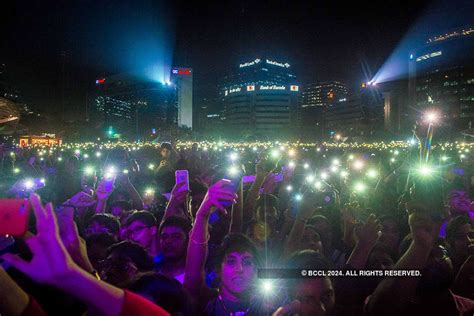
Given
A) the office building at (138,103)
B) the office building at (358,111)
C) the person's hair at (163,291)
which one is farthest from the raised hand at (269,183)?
the office building at (358,111)

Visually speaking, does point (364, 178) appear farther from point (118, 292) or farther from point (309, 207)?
point (118, 292)

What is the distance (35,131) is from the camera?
41500 mm

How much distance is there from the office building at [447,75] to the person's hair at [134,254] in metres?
93.8

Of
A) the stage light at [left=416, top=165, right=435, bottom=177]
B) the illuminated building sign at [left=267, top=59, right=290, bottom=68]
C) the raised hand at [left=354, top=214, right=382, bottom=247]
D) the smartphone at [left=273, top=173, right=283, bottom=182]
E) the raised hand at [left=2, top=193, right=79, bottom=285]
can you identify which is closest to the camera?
the raised hand at [left=2, top=193, right=79, bottom=285]

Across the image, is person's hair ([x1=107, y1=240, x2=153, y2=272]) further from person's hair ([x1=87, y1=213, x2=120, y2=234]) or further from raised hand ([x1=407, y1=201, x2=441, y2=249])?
raised hand ([x1=407, y1=201, x2=441, y2=249])

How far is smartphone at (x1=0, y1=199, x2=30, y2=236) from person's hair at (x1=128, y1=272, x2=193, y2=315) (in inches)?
40.3

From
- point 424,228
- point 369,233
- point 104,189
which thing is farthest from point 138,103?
point 424,228

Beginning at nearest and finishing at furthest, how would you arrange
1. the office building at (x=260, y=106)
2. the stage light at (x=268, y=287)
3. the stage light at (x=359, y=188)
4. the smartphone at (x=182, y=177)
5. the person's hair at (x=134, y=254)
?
the stage light at (x=268, y=287) < the person's hair at (x=134, y=254) < the smartphone at (x=182, y=177) < the stage light at (x=359, y=188) < the office building at (x=260, y=106)

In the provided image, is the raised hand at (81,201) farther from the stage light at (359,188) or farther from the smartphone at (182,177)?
the stage light at (359,188)

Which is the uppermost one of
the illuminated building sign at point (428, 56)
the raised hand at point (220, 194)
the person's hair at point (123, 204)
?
the illuminated building sign at point (428, 56)

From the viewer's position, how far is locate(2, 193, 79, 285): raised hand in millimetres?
1329

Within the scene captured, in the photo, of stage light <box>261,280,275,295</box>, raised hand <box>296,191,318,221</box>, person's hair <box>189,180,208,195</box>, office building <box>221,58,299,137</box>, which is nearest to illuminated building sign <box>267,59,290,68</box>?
office building <box>221,58,299,137</box>

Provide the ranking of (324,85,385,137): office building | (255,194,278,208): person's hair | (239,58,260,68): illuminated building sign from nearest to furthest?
(255,194,278,208): person's hair → (324,85,385,137): office building → (239,58,260,68): illuminated building sign

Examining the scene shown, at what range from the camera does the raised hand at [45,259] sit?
1.33 metres
